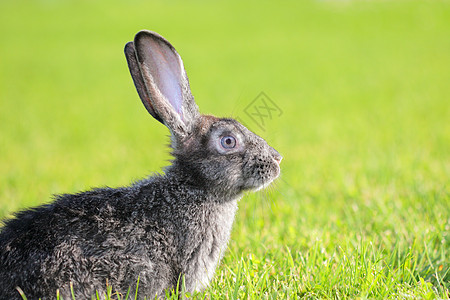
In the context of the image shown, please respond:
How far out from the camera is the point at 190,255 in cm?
371

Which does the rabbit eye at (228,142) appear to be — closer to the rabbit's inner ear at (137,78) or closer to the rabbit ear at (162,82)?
the rabbit ear at (162,82)

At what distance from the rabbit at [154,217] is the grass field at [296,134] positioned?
0.43 metres

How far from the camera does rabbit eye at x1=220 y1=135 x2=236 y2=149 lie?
13.0 feet

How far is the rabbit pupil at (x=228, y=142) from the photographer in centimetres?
395

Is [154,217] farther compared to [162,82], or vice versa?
[162,82]

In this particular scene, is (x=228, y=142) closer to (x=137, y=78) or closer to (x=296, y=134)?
(x=137, y=78)

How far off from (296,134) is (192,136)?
6477 mm

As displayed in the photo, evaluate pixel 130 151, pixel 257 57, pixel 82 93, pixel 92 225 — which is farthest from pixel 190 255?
pixel 257 57

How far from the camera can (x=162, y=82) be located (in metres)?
3.95

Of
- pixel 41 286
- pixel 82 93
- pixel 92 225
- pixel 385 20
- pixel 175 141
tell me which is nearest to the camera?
pixel 41 286

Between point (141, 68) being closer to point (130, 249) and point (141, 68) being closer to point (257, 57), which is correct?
point (130, 249)

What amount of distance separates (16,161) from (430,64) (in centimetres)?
1543

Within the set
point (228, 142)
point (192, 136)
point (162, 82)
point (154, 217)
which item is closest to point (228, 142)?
point (228, 142)

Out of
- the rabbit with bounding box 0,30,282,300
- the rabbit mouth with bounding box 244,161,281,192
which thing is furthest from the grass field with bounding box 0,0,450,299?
the rabbit mouth with bounding box 244,161,281,192
